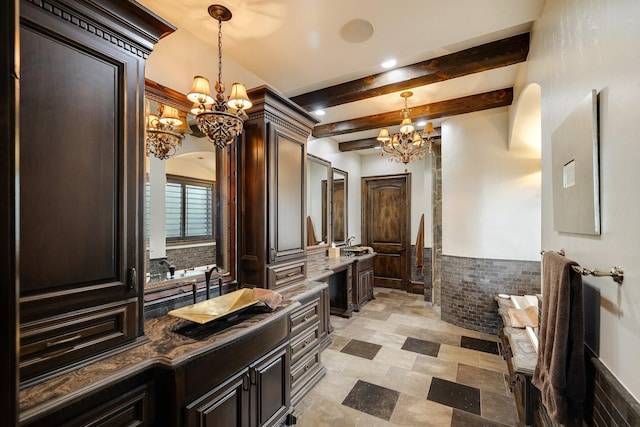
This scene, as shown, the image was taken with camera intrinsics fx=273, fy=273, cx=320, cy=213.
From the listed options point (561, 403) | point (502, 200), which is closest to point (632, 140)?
point (561, 403)

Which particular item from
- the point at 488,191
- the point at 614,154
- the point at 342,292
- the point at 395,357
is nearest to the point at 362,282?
the point at 342,292

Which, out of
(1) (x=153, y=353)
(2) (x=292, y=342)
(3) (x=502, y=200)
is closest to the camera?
(1) (x=153, y=353)

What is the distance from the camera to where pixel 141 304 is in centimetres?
136

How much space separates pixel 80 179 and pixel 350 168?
4.89m

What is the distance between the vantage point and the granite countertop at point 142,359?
928 mm

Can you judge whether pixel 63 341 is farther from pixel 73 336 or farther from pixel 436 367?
pixel 436 367

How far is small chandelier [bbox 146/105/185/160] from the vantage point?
188 cm

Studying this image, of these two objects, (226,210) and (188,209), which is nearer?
(188,209)

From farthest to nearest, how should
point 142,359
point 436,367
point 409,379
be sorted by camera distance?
point 436,367 → point 409,379 → point 142,359

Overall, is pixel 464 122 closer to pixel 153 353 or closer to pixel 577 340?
pixel 577 340

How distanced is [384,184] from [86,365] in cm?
550

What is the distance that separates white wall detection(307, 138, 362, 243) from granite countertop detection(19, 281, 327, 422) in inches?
133

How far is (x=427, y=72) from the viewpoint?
2.60 metres

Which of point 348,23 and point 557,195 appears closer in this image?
point 557,195
